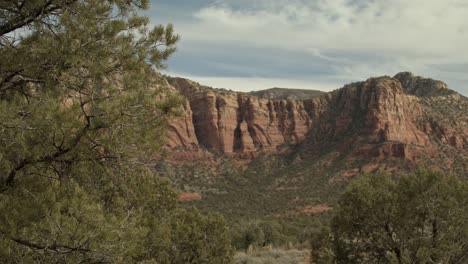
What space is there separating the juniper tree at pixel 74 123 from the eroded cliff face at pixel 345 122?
85680 millimetres

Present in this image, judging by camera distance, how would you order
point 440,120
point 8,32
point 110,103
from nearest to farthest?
point 110,103 → point 8,32 → point 440,120

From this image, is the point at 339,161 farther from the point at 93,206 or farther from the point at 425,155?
the point at 93,206

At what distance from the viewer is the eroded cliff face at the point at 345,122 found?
330ft

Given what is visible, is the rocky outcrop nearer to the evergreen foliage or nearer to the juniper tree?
the evergreen foliage

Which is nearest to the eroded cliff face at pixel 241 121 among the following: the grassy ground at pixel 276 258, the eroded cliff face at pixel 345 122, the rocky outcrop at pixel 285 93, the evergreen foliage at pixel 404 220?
the eroded cliff face at pixel 345 122

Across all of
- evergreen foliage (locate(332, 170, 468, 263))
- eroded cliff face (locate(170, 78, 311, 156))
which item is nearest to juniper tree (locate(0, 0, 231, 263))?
evergreen foliage (locate(332, 170, 468, 263))

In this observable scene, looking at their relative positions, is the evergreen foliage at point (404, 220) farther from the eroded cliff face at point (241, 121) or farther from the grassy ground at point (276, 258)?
the eroded cliff face at point (241, 121)

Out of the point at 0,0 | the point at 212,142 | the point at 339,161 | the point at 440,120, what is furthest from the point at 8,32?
the point at 212,142

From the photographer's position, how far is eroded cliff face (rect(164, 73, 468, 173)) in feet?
330

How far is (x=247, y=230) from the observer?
154 feet

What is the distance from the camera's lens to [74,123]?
5.54 metres

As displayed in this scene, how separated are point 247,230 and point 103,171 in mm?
41677

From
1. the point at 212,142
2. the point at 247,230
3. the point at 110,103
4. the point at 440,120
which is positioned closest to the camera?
the point at 110,103

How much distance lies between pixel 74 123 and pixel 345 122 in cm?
11648
